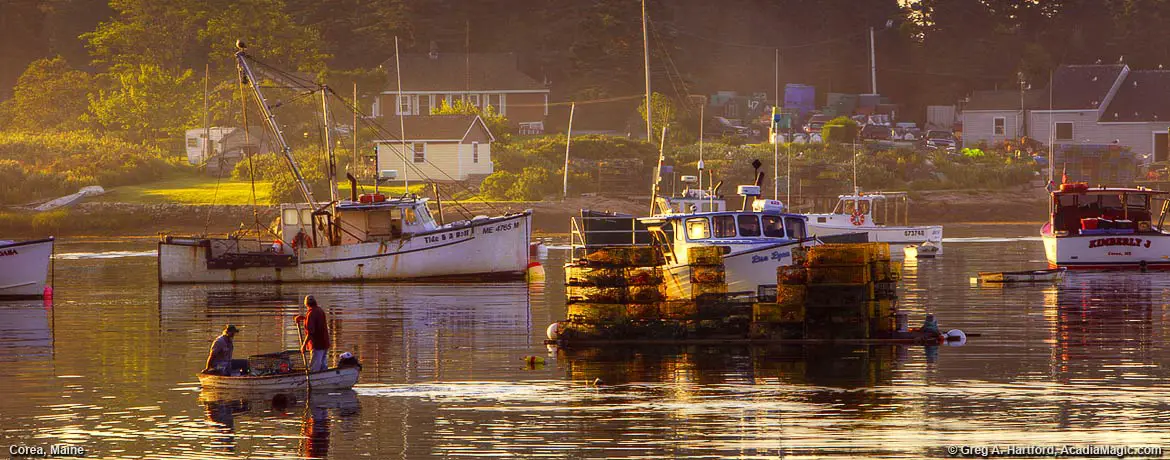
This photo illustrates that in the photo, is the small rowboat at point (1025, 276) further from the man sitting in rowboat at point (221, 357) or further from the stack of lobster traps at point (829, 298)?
the man sitting in rowboat at point (221, 357)

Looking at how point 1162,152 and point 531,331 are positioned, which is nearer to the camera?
point 531,331

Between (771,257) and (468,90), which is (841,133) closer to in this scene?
(468,90)

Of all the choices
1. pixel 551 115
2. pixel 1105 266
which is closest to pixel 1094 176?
pixel 551 115

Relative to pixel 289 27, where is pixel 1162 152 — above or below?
below

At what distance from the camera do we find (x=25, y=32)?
126m

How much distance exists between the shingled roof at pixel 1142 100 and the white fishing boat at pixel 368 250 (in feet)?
217

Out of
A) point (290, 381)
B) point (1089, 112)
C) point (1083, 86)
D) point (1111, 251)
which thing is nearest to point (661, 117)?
point (1089, 112)

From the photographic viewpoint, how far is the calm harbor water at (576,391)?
66.6ft

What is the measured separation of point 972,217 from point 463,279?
50860mm

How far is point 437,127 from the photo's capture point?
303 feet

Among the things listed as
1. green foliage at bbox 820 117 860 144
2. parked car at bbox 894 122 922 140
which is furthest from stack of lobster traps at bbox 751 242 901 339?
parked car at bbox 894 122 922 140

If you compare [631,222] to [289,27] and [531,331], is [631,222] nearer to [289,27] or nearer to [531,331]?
[531,331]

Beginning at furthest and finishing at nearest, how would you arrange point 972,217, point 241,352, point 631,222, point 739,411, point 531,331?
1. point 972,217
2. point 631,222
3. point 531,331
4. point 241,352
5. point 739,411

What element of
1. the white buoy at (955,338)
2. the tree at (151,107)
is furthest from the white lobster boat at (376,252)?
the tree at (151,107)
